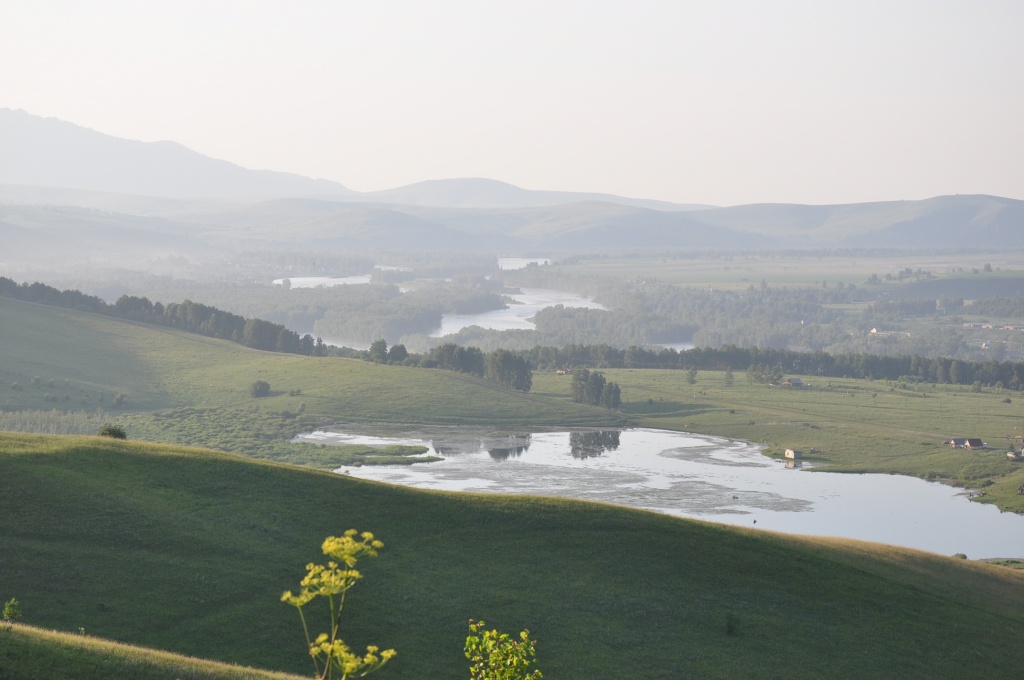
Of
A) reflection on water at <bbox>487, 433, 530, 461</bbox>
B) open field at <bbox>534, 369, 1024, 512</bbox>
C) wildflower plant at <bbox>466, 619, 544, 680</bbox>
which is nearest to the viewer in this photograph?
wildflower plant at <bbox>466, 619, 544, 680</bbox>

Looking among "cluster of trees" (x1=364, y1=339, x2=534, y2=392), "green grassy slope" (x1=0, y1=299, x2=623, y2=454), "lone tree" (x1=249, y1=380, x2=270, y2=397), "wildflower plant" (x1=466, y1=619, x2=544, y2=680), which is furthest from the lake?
"wildflower plant" (x1=466, y1=619, x2=544, y2=680)

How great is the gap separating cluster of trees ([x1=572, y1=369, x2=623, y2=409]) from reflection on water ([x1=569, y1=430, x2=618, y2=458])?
59.4 feet

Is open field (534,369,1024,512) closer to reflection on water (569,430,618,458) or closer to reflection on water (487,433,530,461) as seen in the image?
reflection on water (569,430,618,458)

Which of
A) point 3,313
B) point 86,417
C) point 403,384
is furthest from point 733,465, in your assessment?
point 3,313

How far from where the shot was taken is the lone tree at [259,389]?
16800 cm

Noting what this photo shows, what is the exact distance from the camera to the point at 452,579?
45625 millimetres

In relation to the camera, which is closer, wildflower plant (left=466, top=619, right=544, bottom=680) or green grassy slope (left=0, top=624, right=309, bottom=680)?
wildflower plant (left=466, top=619, right=544, bottom=680)

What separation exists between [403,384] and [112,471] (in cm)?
12498

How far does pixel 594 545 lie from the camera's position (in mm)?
51000

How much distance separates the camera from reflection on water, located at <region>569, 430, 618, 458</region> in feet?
475

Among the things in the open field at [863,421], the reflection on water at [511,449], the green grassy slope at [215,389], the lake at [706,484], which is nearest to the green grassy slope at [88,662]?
the lake at [706,484]

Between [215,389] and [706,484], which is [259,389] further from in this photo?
[706,484]

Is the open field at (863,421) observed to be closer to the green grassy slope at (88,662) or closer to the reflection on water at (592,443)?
the reflection on water at (592,443)

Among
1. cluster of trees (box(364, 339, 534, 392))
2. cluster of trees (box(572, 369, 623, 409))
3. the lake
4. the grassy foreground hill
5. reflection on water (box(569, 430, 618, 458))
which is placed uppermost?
cluster of trees (box(364, 339, 534, 392))
